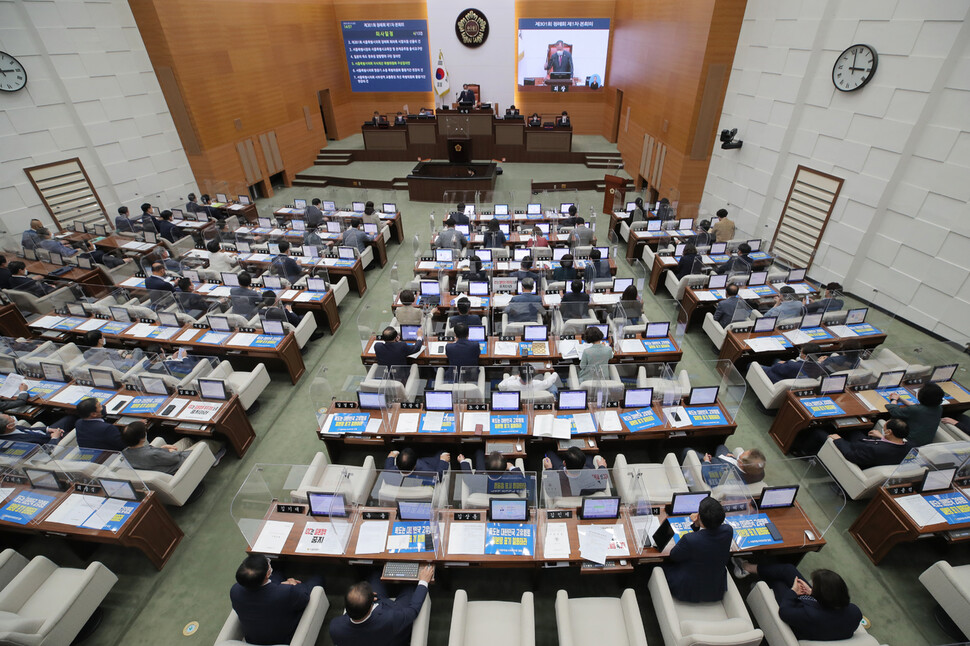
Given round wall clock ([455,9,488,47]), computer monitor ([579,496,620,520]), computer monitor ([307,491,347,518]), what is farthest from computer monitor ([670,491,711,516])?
round wall clock ([455,9,488,47])

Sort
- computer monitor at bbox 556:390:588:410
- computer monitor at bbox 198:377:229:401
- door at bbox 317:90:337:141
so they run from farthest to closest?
1. door at bbox 317:90:337:141
2. computer monitor at bbox 198:377:229:401
3. computer monitor at bbox 556:390:588:410

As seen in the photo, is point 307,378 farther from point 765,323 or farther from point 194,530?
point 765,323

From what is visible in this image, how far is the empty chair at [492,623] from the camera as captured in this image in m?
3.07

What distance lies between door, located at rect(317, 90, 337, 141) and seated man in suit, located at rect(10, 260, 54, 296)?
1101cm

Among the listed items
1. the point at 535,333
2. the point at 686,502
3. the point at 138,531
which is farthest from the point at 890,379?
the point at 138,531

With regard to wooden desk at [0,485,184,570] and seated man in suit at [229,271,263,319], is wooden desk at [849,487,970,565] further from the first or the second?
seated man in suit at [229,271,263,319]

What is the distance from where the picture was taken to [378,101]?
17188 mm

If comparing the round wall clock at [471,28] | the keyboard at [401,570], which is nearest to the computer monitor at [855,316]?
the keyboard at [401,570]

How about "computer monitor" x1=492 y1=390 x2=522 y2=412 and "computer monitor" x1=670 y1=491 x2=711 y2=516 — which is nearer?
"computer monitor" x1=670 y1=491 x2=711 y2=516

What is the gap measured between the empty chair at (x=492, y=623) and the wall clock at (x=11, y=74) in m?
12.1

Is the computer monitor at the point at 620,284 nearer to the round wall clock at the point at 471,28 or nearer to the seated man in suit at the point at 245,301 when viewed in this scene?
the seated man in suit at the point at 245,301

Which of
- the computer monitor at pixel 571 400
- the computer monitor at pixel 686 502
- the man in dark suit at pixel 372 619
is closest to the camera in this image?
the man in dark suit at pixel 372 619

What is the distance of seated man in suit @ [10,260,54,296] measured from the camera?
7.13 metres

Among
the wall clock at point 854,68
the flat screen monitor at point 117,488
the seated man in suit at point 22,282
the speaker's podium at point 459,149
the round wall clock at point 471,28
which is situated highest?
the round wall clock at point 471,28
